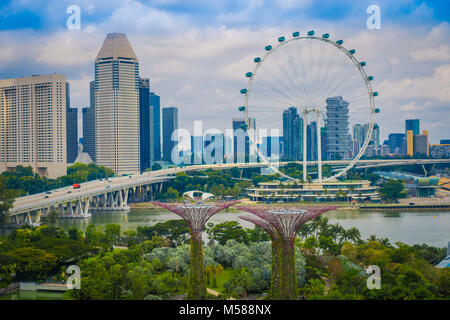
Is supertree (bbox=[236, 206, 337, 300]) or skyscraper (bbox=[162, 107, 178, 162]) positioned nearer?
supertree (bbox=[236, 206, 337, 300])

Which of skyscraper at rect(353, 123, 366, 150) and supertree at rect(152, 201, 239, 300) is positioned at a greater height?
skyscraper at rect(353, 123, 366, 150)

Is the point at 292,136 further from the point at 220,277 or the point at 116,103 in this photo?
the point at 220,277

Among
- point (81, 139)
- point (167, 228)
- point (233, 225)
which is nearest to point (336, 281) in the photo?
point (233, 225)

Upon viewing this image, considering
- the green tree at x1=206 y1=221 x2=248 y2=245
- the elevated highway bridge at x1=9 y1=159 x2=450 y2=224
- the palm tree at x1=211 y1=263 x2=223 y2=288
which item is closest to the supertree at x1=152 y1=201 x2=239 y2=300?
the palm tree at x1=211 y1=263 x2=223 y2=288

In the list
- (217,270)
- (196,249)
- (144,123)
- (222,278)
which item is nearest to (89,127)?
(144,123)

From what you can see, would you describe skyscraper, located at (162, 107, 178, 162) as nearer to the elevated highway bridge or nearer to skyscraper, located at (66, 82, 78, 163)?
skyscraper, located at (66, 82, 78, 163)
